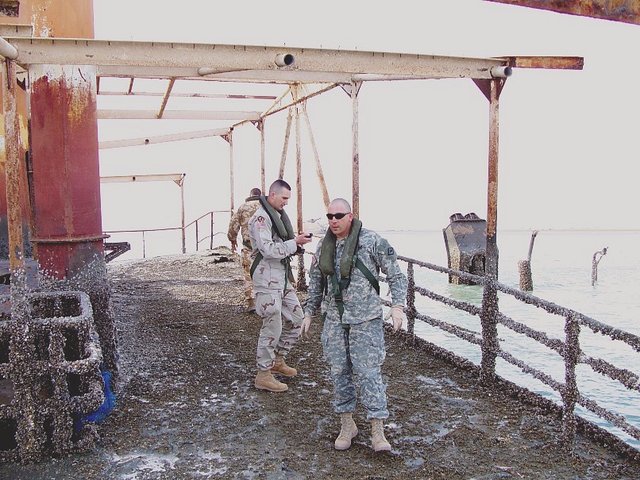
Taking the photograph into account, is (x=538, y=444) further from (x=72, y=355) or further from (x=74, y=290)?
(x=74, y=290)

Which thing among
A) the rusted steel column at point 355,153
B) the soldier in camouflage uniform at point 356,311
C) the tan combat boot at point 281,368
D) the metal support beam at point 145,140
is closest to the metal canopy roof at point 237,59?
the soldier in camouflage uniform at point 356,311

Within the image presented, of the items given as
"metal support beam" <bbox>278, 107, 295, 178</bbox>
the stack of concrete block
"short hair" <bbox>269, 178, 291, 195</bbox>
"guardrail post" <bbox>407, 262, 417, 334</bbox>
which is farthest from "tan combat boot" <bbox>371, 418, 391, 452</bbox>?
"metal support beam" <bbox>278, 107, 295, 178</bbox>

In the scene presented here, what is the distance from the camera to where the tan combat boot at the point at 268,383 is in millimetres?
5523

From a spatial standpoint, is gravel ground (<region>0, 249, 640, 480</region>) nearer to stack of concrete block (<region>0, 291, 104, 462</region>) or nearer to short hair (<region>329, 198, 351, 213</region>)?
stack of concrete block (<region>0, 291, 104, 462</region>)

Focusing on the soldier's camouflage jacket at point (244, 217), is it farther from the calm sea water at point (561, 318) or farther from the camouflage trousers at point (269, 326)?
the calm sea water at point (561, 318)

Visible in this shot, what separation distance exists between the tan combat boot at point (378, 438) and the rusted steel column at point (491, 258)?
1887 mm

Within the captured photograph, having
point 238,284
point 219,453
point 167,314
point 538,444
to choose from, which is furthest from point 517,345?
point 219,453

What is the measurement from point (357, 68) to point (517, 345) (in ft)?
33.4

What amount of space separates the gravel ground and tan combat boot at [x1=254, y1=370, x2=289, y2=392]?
11 centimetres

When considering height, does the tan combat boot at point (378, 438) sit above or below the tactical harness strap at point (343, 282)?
below

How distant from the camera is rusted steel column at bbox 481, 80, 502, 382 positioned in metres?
5.62

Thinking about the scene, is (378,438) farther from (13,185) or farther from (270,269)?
(13,185)

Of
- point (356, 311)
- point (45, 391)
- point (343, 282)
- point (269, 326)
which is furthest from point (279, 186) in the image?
point (45, 391)

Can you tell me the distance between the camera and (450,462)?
4062mm
